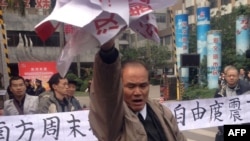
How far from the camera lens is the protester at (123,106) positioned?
1337 millimetres

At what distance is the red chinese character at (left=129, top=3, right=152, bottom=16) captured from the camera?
1.21m

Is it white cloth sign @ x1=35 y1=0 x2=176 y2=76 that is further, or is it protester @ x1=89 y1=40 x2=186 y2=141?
protester @ x1=89 y1=40 x2=186 y2=141

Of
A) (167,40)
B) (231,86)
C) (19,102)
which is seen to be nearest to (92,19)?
(19,102)

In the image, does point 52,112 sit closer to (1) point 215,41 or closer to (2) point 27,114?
(2) point 27,114

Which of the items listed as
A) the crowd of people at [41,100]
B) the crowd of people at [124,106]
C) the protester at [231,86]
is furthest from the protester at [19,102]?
the crowd of people at [124,106]

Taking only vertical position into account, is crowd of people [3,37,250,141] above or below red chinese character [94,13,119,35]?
below

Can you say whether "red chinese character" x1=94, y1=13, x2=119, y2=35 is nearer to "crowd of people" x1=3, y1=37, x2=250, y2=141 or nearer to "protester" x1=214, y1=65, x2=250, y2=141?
"crowd of people" x1=3, y1=37, x2=250, y2=141

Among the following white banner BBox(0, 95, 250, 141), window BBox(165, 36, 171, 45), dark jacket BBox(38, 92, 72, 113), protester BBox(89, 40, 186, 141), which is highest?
window BBox(165, 36, 171, 45)

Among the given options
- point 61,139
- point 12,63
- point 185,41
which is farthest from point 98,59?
point 12,63

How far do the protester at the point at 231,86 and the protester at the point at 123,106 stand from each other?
2.74 meters

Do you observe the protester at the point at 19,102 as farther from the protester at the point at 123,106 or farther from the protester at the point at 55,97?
the protester at the point at 123,106

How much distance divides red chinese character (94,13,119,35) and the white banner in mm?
3023

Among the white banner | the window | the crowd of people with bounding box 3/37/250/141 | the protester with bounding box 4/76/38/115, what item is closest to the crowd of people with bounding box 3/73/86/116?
the protester with bounding box 4/76/38/115

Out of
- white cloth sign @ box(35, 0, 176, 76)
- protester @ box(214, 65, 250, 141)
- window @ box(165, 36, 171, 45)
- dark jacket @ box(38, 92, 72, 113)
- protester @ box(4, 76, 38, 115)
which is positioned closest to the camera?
white cloth sign @ box(35, 0, 176, 76)
